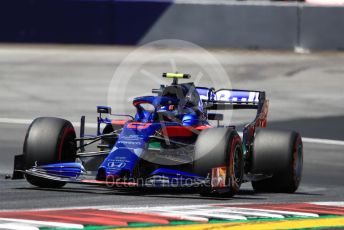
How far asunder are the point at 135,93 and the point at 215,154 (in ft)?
54.3

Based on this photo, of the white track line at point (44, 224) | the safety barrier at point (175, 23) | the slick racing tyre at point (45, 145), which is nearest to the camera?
the white track line at point (44, 224)

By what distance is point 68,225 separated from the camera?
1005 cm

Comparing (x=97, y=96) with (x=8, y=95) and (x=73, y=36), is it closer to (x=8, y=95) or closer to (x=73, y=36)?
(x=8, y=95)

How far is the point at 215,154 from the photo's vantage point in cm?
1320

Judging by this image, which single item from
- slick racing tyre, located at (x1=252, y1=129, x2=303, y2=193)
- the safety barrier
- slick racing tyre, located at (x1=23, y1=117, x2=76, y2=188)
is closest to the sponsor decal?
slick racing tyre, located at (x1=23, y1=117, x2=76, y2=188)

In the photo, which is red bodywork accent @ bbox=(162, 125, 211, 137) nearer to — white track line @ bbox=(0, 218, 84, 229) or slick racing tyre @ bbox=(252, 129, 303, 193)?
slick racing tyre @ bbox=(252, 129, 303, 193)

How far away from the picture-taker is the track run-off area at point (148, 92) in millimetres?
10875

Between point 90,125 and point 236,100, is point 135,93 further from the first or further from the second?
point 236,100

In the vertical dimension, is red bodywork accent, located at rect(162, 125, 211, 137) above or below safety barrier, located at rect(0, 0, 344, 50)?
below

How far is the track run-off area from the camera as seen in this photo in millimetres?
10875

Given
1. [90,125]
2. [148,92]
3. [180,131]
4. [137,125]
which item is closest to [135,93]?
[148,92]

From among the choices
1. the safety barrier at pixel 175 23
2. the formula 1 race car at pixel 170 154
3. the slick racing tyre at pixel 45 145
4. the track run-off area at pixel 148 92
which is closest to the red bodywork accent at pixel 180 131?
the formula 1 race car at pixel 170 154

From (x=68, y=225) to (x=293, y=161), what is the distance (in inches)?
216

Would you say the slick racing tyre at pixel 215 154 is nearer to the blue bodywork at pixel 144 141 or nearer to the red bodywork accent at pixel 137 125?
the blue bodywork at pixel 144 141
